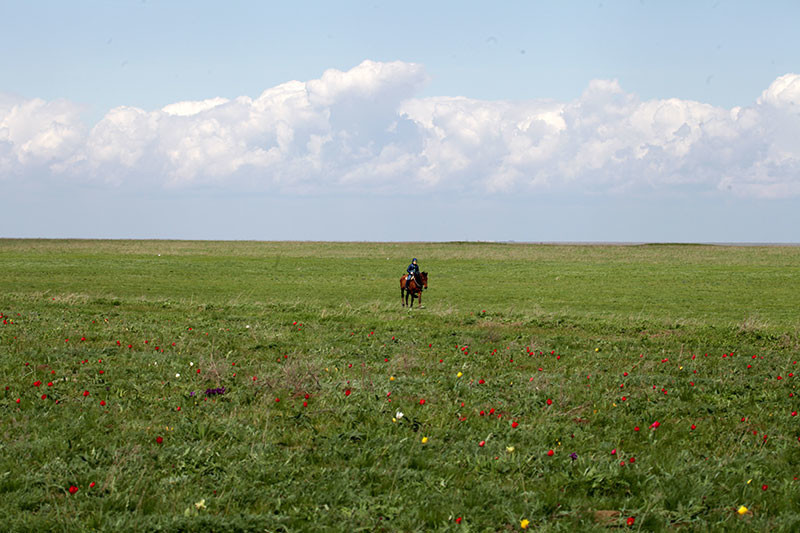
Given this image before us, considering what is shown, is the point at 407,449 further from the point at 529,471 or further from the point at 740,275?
the point at 740,275

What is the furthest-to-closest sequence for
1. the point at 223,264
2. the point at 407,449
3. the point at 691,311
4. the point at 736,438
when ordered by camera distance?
the point at 223,264, the point at 691,311, the point at 736,438, the point at 407,449

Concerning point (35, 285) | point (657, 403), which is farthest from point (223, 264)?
point (657, 403)

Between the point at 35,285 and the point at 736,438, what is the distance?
44.0m

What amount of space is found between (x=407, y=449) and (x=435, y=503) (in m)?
1.49

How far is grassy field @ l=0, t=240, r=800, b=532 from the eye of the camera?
6480mm

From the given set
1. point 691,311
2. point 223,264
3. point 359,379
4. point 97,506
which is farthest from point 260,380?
point 223,264

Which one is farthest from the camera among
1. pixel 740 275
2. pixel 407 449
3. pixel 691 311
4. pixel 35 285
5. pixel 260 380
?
pixel 740 275

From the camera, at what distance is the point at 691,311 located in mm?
30406

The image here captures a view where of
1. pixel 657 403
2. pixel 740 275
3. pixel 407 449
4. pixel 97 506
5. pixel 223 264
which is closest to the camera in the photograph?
pixel 97 506

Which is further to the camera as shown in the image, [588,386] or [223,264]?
[223,264]

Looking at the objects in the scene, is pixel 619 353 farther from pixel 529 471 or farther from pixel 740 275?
pixel 740 275

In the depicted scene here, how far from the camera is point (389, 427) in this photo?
29.2ft

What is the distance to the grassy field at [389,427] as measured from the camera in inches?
255

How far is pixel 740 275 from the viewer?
181ft
